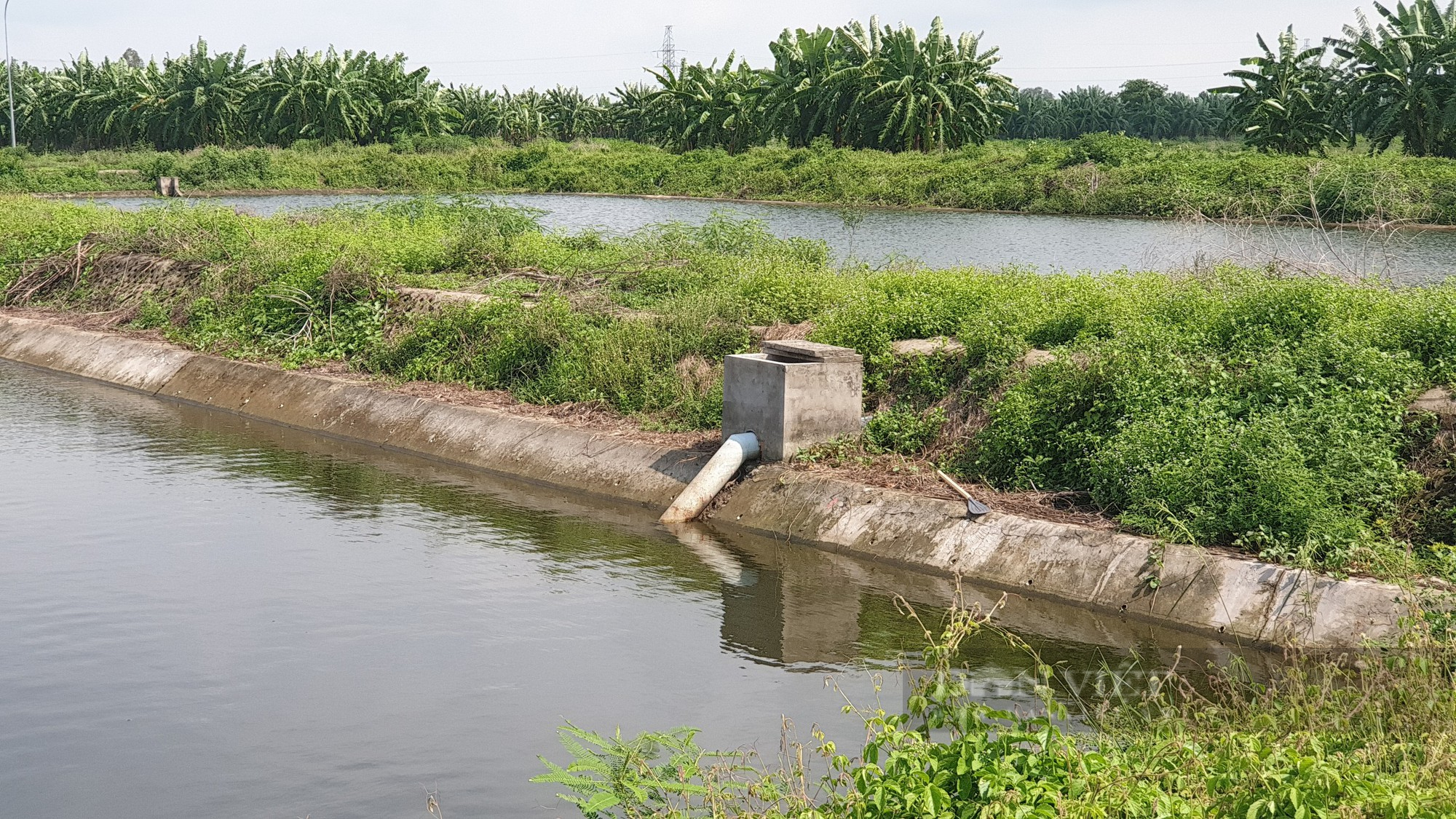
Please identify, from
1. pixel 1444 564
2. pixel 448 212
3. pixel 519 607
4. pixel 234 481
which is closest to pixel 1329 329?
pixel 1444 564

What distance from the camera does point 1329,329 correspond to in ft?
32.7

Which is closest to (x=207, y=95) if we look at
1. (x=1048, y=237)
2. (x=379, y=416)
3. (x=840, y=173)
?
(x=840, y=173)

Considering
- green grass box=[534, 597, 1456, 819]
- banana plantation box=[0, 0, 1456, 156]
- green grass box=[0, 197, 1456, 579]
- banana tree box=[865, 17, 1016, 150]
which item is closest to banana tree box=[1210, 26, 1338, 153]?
banana plantation box=[0, 0, 1456, 156]

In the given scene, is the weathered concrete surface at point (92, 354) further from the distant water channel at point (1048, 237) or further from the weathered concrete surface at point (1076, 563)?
the weathered concrete surface at point (1076, 563)

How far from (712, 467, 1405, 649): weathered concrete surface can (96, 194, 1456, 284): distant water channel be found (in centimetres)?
505

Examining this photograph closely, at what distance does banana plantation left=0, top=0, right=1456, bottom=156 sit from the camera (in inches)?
1533

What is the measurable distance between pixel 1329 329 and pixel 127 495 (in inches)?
406

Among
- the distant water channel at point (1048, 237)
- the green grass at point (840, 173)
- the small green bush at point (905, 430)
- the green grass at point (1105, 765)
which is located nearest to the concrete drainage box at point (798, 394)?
the small green bush at point (905, 430)

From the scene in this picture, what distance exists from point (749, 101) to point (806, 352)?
4469 cm

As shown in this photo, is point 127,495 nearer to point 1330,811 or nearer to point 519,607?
point 519,607

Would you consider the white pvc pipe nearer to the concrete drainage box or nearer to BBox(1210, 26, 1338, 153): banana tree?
the concrete drainage box

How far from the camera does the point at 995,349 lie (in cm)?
1128

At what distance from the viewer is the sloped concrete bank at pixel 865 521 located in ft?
26.6

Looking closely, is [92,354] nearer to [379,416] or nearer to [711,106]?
[379,416]
